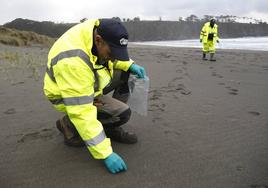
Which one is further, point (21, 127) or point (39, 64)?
point (39, 64)

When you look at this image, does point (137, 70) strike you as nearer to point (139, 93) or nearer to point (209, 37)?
point (139, 93)

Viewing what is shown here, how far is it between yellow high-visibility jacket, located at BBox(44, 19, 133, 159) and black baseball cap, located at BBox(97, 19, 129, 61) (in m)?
0.11

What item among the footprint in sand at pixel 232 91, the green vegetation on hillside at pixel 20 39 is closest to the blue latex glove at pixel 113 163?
the footprint in sand at pixel 232 91

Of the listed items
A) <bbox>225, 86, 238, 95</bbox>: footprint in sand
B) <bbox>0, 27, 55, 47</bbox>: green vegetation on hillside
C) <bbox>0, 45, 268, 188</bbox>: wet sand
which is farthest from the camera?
<bbox>0, 27, 55, 47</bbox>: green vegetation on hillside

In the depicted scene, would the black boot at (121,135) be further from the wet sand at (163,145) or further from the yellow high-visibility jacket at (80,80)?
the yellow high-visibility jacket at (80,80)

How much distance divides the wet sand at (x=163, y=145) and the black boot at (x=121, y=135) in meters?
0.06

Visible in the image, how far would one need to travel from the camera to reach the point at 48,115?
11.6 ft

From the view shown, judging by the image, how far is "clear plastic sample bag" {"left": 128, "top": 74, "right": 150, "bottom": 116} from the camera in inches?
119

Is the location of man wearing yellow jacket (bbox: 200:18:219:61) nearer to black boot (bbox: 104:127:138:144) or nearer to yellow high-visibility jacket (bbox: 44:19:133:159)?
black boot (bbox: 104:127:138:144)

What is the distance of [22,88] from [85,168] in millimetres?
2585

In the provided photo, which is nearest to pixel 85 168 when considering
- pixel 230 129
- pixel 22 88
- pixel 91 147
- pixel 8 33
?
pixel 91 147

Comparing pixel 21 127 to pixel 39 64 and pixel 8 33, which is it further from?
pixel 8 33

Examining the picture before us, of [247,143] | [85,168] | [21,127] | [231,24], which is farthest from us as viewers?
[231,24]

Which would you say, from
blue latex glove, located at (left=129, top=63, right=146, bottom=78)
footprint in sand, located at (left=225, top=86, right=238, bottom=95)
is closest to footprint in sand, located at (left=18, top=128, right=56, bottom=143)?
blue latex glove, located at (left=129, top=63, right=146, bottom=78)
